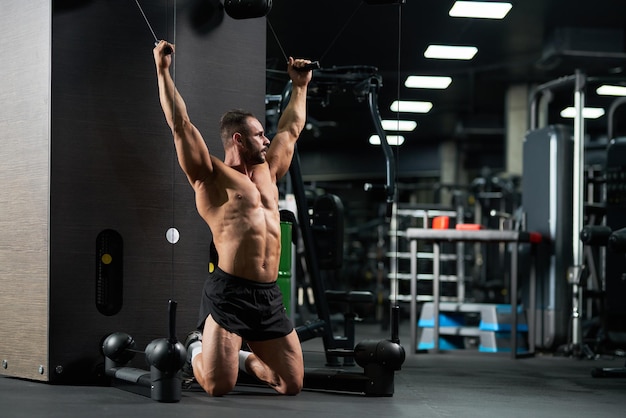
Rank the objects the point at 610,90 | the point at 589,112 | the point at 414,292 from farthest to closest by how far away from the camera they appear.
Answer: the point at 589,112 < the point at 610,90 < the point at 414,292

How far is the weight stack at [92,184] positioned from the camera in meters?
4.62

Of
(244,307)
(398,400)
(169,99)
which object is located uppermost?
(169,99)

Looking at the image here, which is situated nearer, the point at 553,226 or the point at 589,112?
the point at 553,226

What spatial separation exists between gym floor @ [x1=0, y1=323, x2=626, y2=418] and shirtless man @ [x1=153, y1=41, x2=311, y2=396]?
6.8 inches

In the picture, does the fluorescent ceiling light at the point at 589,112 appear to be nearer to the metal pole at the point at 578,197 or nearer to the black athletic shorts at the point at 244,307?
the metal pole at the point at 578,197

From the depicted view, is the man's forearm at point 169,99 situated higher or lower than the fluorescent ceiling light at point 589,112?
lower

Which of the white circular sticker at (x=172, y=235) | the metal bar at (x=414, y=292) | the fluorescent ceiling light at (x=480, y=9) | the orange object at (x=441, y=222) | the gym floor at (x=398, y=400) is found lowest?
the gym floor at (x=398, y=400)

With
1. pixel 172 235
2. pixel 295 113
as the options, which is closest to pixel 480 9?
pixel 295 113

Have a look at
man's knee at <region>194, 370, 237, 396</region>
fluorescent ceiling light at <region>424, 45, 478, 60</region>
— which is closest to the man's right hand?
man's knee at <region>194, 370, 237, 396</region>

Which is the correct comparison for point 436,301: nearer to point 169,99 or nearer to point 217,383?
point 217,383

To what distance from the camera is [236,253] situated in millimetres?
4145

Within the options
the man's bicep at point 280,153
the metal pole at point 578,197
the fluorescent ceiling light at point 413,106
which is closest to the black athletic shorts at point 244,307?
the man's bicep at point 280,153

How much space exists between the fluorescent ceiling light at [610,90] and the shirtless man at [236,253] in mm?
9071

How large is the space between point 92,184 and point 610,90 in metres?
9.50
